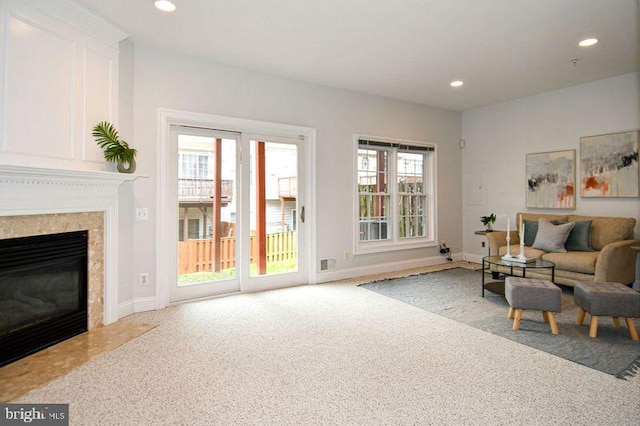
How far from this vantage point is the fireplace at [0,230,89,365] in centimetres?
245

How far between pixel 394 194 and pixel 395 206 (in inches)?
7.9

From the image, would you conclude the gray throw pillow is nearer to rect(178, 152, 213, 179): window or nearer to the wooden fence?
the wooden fence

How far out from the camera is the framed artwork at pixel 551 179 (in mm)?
4988

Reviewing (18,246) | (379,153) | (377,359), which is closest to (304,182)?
(379,153)

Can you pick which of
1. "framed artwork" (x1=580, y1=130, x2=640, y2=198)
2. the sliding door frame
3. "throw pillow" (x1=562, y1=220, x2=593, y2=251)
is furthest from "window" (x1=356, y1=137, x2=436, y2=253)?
"framed artwork" (x1=580, y1=130, x2=640, y2=198)

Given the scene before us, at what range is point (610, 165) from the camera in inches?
181

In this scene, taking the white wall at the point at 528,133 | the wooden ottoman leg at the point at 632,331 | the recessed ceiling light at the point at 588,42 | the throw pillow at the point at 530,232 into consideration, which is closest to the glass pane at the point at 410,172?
the white wall at the point at 528,133

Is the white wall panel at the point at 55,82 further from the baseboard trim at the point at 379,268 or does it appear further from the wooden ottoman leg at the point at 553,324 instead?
the wooden ottoman leg at the point at 553,324

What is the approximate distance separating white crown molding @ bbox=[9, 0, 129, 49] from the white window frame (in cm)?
316

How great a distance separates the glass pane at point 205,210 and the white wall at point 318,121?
0.33m

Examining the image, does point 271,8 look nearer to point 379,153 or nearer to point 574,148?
point 379,153

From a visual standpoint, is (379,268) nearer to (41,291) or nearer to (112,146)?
(112,146)

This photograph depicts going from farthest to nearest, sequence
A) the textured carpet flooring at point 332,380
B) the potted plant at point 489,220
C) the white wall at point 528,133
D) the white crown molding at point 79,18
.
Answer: the potted plant at point 489,220 → the white wall at point 528,133 → the white crown molding at point 79,18 → the textured carpet flooring at point 332,380

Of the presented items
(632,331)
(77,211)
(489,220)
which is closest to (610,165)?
(489,220)
